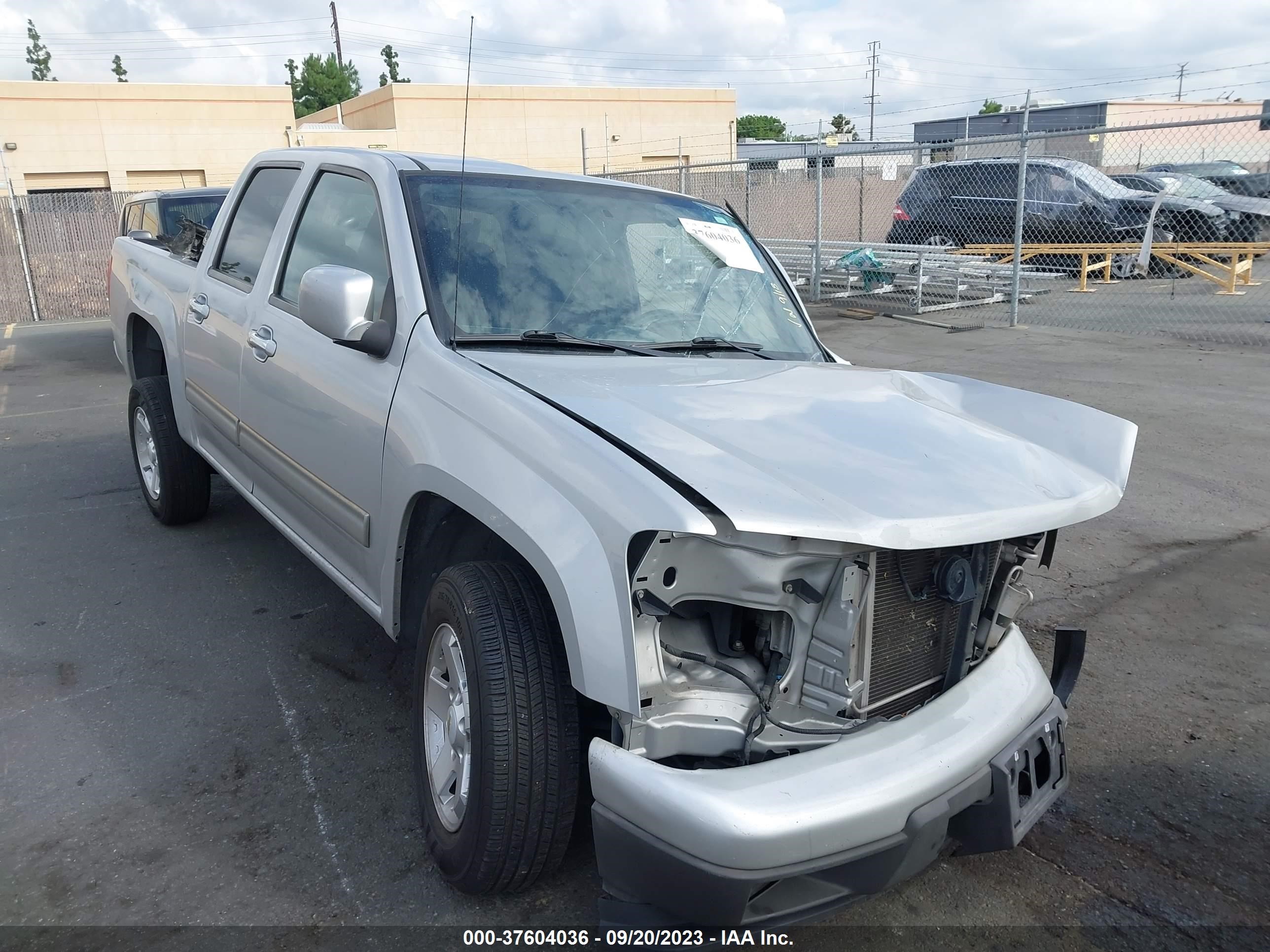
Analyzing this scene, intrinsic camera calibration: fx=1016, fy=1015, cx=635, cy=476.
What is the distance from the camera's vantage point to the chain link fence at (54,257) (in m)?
17.4

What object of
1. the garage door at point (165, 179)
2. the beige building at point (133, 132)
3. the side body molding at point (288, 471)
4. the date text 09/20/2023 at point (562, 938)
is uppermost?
the beige building at point (133, 132)

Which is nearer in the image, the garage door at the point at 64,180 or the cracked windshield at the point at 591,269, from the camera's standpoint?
the cracked windshield at the point at 591,269

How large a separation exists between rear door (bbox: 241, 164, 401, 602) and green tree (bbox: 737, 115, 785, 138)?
3032 inches

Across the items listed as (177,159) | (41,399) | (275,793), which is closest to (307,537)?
(275,793)

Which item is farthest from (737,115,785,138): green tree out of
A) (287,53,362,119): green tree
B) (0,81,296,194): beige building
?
(0,81,296,194): beige building

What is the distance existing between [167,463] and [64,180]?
3290cm

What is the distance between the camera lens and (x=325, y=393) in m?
3.38

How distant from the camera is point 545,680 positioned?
93.5 inches

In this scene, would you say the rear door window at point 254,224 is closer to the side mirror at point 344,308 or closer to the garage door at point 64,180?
the side mirror at point 344,308

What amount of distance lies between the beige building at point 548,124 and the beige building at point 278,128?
53 millimetres

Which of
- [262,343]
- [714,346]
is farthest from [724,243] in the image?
[262,343]

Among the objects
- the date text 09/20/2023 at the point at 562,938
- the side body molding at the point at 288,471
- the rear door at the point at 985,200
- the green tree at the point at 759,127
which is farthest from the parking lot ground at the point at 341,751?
the green tree at the point at 759,127

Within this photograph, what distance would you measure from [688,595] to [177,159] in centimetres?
3705

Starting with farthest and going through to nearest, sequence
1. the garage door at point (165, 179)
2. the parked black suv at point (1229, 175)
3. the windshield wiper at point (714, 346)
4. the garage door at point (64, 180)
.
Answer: the garage door at point (165, 179), the garage door at point (64, 180), the parked black suv at point (1229, 175), the windshield wiper at point (714, 346)
